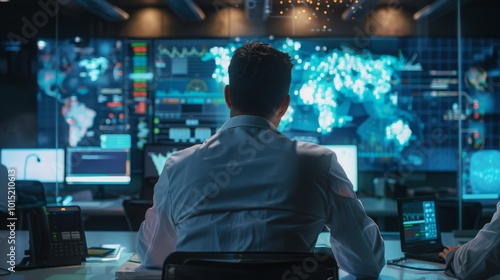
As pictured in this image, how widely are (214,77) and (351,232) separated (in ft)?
16.1

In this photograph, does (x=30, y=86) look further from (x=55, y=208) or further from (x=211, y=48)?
(x=55, y=208)

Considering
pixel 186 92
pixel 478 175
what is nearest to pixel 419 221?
pixel 478 175

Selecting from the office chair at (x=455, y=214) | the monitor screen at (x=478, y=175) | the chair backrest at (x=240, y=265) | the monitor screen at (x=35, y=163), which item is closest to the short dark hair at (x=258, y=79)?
the chair backrest at (x=240, y=265)

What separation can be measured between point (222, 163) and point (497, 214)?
876 millimetres

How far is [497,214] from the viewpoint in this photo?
185 cm

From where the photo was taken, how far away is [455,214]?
412cm

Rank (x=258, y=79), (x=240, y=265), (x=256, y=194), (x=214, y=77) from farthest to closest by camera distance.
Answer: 1. (x=214, y=77)
2. (x=258, y=79)
3. (x=256, y=194)
4. (x=240, y=265)

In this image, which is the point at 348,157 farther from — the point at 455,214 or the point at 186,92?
the point at 186,92

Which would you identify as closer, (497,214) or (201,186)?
(201,186)

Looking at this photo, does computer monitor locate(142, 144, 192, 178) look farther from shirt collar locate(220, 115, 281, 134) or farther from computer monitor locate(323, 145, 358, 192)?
shirt collar locate(220, 115, 281, 134)

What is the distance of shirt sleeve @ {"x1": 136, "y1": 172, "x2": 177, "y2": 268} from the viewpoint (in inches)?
70.5

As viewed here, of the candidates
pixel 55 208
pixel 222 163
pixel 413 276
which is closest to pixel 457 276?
pixel 413 276

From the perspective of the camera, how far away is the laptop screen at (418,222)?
7.75 feet

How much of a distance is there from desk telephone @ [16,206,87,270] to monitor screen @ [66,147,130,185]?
131 inches
